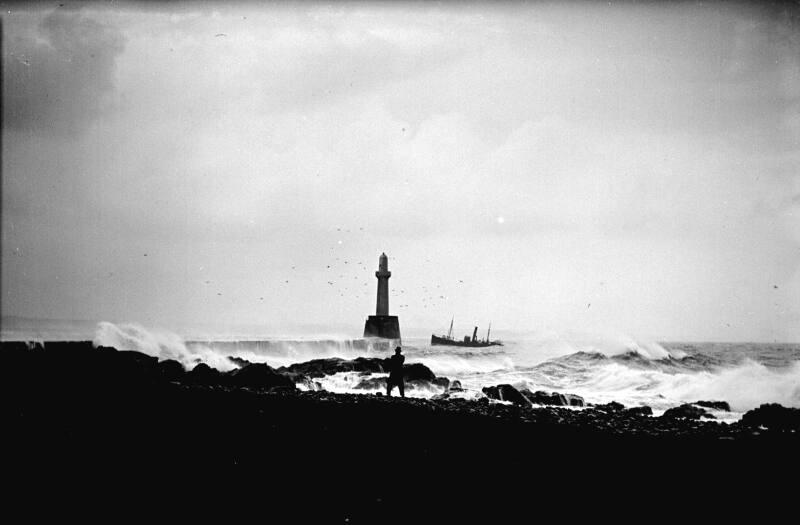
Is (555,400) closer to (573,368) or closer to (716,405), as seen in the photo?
(716,405)

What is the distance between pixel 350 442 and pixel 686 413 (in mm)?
9916

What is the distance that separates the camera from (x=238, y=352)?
3894 centimetres

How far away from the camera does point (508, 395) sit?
684 inches

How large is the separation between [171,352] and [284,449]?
26397 millimetres

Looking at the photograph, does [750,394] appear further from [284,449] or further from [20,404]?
[20,404]

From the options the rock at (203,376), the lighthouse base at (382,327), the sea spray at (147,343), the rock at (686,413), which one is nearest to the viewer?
the rock at (686,413)

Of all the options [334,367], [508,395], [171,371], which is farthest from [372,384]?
[171,371]

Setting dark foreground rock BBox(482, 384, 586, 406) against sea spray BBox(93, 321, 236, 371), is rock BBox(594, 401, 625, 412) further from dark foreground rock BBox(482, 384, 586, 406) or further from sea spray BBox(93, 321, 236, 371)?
sea spray BBox(93, 321, 236, 371)

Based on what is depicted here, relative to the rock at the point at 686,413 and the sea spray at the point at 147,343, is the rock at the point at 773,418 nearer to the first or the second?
the rock at the point at 686,413

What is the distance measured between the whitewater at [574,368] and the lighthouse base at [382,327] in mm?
742

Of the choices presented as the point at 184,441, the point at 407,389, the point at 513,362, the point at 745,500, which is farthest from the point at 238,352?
the point at 745,500

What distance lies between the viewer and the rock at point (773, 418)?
1184 cm

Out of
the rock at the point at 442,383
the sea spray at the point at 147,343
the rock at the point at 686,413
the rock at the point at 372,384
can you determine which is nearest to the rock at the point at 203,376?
the rock at the point at 372,384

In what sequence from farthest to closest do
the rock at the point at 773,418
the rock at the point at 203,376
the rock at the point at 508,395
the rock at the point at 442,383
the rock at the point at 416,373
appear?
the rock at the point at 416,373, the rock at the point at 442,383, the rock at the point at 203,376, the rock at the point at 508,395, the rock at the point at 773,418
